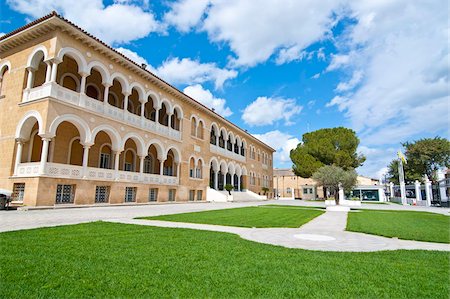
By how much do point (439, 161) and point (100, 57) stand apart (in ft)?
175

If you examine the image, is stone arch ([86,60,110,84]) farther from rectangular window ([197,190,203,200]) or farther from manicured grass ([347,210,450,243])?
manicured grass ([347,210,450,243])

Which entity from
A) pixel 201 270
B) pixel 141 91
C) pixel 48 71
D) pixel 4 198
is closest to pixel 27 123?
pixel 48 71

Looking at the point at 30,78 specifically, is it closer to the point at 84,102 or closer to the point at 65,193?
the point at 84,102

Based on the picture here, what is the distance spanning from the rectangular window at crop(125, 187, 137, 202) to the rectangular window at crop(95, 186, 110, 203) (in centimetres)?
204

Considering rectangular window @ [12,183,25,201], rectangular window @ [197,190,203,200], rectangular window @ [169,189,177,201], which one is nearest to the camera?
rectangular window @ [12,183,25,201]

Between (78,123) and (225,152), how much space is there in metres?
21.9

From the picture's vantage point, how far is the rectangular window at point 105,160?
21.8 metres

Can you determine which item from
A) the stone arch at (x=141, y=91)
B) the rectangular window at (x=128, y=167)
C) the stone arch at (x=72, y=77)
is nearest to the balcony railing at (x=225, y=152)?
the rectangular window at (x=128, y=167)

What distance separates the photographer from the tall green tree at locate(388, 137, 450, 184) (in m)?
45.8

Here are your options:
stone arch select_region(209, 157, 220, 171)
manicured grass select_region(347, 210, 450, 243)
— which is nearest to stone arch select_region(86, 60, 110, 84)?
stone arch select_region(209, 157, 220, 171)

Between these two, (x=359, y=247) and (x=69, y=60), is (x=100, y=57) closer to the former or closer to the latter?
(x=69, y=60)

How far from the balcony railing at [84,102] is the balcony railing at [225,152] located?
10009 millimetres

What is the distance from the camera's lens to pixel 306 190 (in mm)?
61531

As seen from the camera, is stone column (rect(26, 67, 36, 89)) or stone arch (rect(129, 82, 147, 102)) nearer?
stone column (rect(26, 67, 36, 89))
